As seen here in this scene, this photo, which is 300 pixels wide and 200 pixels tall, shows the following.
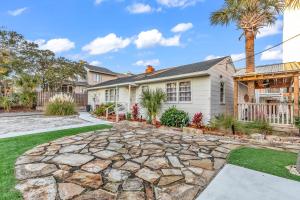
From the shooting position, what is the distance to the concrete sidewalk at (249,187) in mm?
2613

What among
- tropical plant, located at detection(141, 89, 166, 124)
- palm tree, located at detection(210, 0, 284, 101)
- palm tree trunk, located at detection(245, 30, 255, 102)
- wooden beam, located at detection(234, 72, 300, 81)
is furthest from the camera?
tropical plant, located at detection(141, 89, 166, 124)

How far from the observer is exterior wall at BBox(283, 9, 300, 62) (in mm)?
12820

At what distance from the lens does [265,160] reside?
410 centimetres

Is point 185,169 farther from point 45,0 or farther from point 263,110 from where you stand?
point 45,0

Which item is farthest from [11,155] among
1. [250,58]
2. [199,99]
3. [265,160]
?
[250,58]

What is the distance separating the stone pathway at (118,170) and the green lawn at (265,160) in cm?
32

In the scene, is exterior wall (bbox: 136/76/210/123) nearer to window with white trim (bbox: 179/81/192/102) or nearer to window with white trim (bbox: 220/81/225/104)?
window with white trim (bbox: 179/81/192/102)

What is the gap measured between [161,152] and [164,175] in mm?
1379

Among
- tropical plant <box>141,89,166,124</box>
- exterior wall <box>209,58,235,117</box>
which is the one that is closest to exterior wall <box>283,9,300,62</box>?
exterior wall <box>209,58,235,117</box>

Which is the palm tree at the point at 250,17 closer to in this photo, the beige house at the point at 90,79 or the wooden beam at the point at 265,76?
the wooden beam at the point at 265,76

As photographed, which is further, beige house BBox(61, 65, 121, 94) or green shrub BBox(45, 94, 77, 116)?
beige house BBox(61, 65, 121, 94)

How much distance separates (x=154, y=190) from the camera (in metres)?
2.78

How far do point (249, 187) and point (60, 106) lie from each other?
13035 mm

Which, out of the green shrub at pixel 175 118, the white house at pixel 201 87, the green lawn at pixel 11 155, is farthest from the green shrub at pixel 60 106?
the green shrub at pixel 175 118
